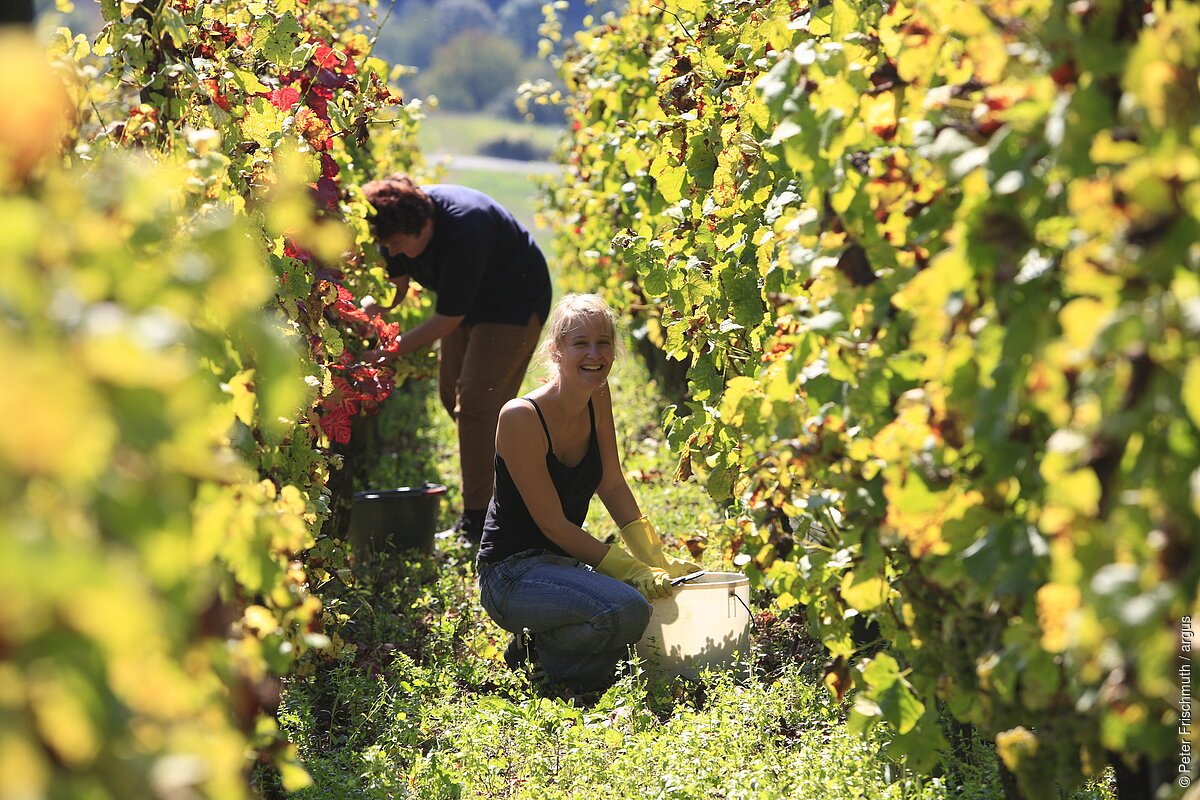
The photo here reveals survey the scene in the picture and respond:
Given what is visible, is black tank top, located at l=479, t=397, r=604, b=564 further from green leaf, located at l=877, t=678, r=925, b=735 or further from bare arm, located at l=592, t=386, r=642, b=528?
green leaf, located at l=877, t=678, r=925, b=735

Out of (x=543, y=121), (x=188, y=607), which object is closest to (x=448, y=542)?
(x=188, y=607)

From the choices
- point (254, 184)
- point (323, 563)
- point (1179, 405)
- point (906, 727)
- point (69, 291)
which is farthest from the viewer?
point (323, 563)

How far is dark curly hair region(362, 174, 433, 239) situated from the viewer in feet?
16.5

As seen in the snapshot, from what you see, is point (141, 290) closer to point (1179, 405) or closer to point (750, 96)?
point (1179, 405)

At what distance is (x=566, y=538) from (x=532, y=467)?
0.25 metres

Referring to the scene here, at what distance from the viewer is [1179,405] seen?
135 cm

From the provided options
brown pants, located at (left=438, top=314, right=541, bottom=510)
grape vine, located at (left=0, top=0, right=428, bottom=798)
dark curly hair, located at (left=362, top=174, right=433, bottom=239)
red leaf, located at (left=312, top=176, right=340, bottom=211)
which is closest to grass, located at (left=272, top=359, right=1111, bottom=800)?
brown pants, located at (left=438, top=314, right=541, bottom=510)

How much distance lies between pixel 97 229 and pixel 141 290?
0.26 feet

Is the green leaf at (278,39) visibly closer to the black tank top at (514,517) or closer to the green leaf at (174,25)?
the green leaf at (174,25)

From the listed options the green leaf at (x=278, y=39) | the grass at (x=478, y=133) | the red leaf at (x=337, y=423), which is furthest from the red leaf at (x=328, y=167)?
the grass at (x=478, y=133)

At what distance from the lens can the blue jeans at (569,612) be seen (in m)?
3.84

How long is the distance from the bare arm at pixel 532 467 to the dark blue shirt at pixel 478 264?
4.46 ft

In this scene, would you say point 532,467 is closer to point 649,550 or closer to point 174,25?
point 649,550

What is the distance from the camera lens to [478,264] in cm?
533
